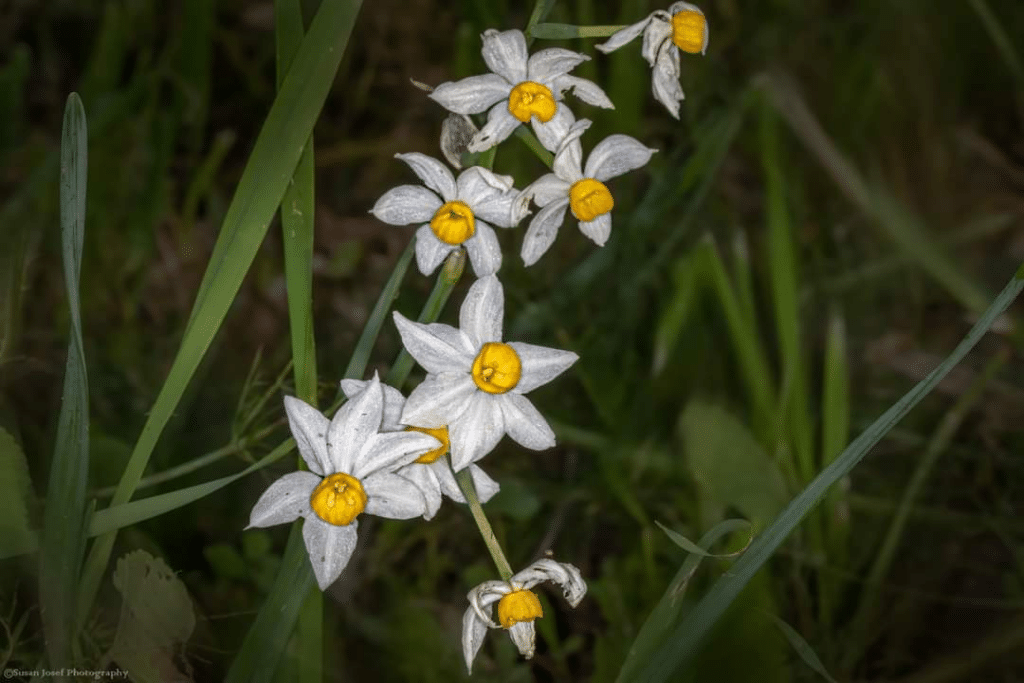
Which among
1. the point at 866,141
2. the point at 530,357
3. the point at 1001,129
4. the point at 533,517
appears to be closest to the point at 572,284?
the point at 533,517

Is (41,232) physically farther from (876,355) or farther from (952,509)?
(952,509)

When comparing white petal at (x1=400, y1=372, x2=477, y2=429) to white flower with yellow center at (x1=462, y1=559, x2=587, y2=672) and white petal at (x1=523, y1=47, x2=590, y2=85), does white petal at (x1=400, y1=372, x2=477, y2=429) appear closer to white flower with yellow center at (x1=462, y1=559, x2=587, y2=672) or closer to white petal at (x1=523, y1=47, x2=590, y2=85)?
white flower with yellow center at (x1=462, y1=559, x2=587, y2=672)

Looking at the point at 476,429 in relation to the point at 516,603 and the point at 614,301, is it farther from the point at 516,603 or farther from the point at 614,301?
the point at 614,301

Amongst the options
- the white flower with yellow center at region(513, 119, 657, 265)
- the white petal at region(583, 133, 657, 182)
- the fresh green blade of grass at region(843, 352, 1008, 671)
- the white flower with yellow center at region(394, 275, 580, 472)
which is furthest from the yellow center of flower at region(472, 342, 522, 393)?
the fresh green blade of grass at region(843, 352, 1008, 671)

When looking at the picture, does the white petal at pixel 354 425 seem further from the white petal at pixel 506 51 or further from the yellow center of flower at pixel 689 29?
the yellow center of flower at pixel 689 29

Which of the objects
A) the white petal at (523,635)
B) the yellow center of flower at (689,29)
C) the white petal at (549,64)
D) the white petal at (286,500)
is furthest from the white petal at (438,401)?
the yellow center of flower at (689,29)
